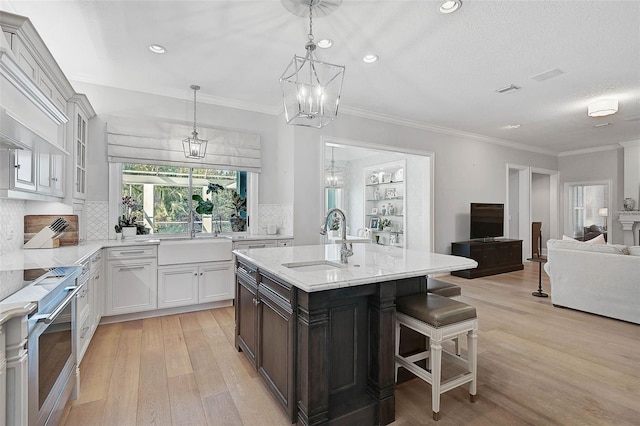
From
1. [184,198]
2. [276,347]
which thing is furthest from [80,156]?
[276,347]

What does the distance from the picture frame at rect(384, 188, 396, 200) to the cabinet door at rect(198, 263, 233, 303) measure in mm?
4216

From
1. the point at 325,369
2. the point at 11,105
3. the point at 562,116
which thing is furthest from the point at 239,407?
the point at 562,116

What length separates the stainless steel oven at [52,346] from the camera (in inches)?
55.6

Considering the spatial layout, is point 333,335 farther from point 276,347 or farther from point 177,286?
point 177,286

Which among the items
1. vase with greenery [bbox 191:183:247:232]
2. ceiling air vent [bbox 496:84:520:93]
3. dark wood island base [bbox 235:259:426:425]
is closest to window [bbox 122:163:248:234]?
vase with greenery [bbox 191:183:247:232]

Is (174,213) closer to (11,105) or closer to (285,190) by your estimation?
(285,190)

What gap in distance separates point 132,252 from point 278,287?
247 centimetres

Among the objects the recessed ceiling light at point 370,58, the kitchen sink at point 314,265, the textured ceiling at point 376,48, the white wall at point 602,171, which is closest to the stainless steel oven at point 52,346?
the kitchen sink at point 314,265

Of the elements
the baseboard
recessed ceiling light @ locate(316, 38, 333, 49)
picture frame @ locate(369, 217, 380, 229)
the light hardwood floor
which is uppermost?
recessed ceiling light @ locate(316, 38, 333, 49)

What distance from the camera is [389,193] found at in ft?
23.9

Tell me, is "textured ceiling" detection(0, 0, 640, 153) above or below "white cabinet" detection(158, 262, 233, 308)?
above

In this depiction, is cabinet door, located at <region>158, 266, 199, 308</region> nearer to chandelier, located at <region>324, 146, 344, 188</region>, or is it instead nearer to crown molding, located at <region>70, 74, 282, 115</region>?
crown molding, located at <region>70, 74, 282, 115</region>

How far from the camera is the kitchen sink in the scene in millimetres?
2256

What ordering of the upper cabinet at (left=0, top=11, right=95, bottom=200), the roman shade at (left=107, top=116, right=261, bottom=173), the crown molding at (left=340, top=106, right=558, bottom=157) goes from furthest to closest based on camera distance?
the crown molding at (left=340, top=106, right=558, bottom=157), the roman shade at (left=107, top=116, right=261, bottom=173), the upper cabinet at (left=0, top=11, right=95, bottom=200)
